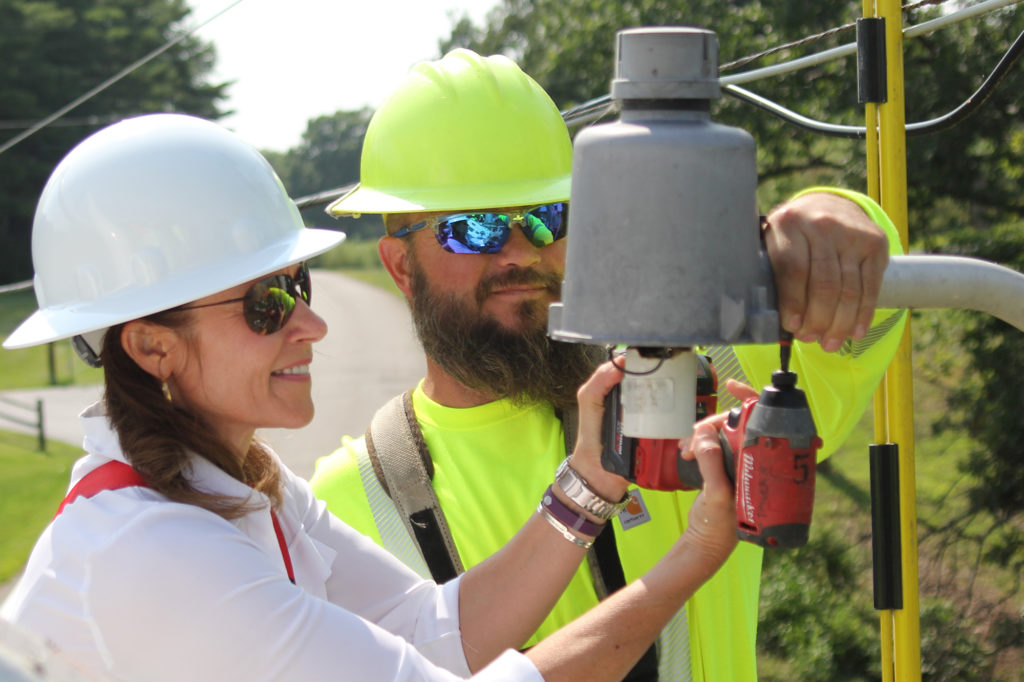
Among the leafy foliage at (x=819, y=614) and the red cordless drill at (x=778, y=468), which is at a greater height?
the red cordless drill at (x=778, y=468)

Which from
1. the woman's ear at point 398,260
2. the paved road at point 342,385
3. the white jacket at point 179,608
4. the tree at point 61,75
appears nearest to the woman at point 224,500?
the white jacket at point 179,608

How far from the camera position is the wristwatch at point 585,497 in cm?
210

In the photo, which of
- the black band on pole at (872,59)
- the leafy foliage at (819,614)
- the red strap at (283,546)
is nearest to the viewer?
the red strap at (283,546)

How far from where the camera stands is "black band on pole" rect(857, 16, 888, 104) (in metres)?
2.55

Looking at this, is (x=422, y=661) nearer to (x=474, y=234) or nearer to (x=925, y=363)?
(x=474, y=234)

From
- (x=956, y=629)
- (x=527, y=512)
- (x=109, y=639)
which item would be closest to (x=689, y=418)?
(x=109, y=639)

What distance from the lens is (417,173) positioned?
116 inches

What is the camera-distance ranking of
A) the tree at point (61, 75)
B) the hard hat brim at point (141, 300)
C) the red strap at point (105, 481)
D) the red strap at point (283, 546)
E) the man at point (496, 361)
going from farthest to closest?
the tree at point (61, 75) < the man at point (496, 361) < the red strap at point (283, 546) < the hard hat brim at point (141, 300) < the red strap at point (105, 481)

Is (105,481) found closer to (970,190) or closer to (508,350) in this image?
(508,350)

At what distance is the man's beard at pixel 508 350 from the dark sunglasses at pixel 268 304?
656 millimetres

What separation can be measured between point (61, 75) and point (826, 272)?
46.7 meters

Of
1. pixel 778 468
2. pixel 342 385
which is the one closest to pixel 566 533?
pixel 778 468

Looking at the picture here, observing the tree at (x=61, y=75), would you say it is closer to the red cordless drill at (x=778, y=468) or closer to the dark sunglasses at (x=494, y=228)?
the dark sunglasses at (x=494, y=228)

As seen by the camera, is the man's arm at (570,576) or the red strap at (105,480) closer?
the man's arm at (570,576)
